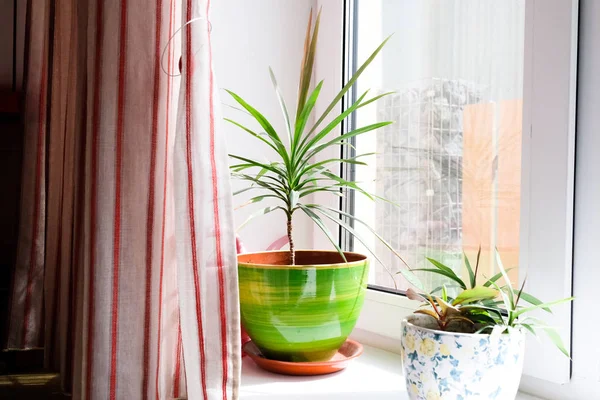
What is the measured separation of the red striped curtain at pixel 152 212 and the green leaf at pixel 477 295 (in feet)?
0.95

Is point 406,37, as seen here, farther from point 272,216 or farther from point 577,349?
point 577,349

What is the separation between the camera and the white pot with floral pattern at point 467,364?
60 cm

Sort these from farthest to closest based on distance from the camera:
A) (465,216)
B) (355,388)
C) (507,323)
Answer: (465,216)
(355,388)
(507,323)

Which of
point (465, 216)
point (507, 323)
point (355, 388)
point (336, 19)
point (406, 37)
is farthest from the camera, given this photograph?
point (336, 19)

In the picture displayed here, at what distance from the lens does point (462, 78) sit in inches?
38.3

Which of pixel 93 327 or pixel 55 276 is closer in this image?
pixel 93 327

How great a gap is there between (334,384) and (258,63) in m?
0.77

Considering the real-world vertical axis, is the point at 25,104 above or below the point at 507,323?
above

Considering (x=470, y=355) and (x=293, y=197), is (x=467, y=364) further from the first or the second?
(x=293, y=197)

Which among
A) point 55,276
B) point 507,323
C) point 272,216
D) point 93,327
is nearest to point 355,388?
point 507,323

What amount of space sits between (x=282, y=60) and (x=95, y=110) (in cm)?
67

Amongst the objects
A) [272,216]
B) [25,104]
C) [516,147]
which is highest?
[25,104]

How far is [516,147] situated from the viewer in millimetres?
863

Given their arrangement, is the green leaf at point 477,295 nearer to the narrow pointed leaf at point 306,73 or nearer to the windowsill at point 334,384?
the windowsill at point 334,384
